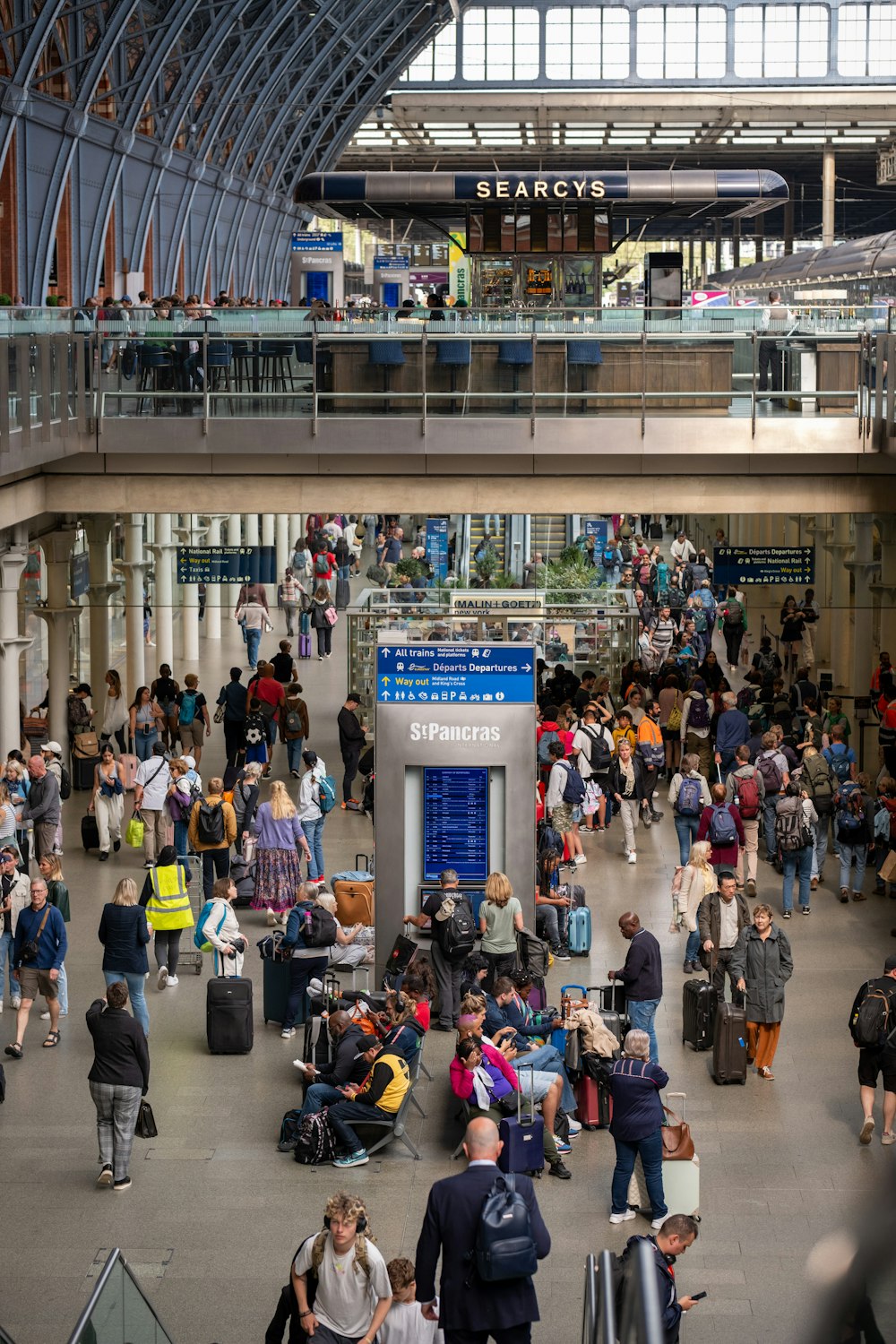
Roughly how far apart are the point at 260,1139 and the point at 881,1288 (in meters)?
10.1

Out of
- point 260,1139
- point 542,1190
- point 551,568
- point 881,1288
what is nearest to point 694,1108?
point 542,1190

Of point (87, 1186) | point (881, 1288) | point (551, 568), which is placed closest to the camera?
point (881, 1288)

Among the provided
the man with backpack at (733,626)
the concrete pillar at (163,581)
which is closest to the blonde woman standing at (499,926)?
the man with backpack at (733,626)

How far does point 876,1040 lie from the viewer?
1187 cm

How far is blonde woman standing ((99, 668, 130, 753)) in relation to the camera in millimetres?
26547

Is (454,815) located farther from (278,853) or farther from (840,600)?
(840,600)

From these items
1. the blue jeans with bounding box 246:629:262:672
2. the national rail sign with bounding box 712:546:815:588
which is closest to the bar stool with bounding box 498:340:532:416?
the national rail sign with bounding box 712:546:815:588

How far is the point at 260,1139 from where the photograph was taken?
12.4 meters

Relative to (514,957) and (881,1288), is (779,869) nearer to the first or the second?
(514,957)

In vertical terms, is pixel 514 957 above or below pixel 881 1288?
below

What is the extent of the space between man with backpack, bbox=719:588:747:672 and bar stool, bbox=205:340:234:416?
35.6 feet

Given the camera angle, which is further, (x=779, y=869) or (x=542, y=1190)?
(x=779, y=869)

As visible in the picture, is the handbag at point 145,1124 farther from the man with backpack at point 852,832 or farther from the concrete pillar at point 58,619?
the concrete pillar at point 58,619

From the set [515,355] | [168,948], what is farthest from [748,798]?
[515,355]
